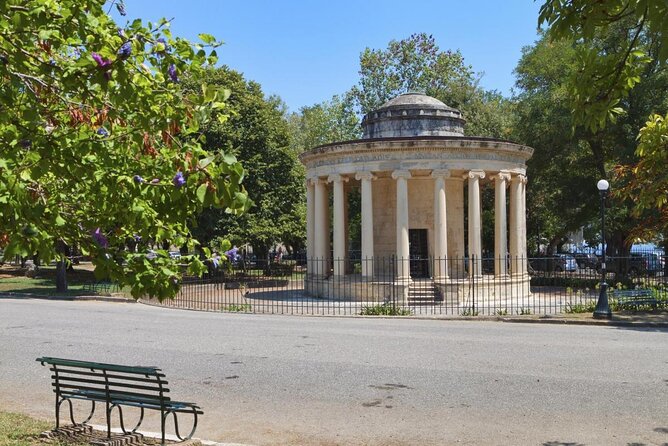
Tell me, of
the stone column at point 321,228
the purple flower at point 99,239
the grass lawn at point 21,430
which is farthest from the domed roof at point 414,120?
the purple flower at point 99,239

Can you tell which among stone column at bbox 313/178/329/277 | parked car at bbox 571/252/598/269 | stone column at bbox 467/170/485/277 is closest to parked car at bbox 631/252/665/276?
parked car at bbox 571/252/598/269

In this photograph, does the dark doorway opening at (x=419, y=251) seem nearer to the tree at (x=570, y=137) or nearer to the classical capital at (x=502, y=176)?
the classical capital at (x=502, y=176)

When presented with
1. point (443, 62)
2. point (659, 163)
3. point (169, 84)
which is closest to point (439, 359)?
point (659, 163)

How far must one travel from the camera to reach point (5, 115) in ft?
15.6

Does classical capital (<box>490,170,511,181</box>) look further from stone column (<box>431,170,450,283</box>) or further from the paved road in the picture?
the paved road

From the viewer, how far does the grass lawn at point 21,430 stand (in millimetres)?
7187

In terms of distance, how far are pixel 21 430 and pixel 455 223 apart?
2415cm

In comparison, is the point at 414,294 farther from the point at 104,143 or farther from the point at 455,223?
the point at 104,143

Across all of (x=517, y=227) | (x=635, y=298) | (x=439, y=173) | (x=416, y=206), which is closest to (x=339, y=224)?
(x=416, y=206)

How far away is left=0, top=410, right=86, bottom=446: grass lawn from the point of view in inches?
283

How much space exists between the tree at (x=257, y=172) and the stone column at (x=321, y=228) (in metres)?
9.00

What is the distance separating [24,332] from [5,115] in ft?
47.7

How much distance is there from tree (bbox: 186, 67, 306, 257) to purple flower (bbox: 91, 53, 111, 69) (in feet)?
108

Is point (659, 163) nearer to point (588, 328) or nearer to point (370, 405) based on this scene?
point (370, 405)
